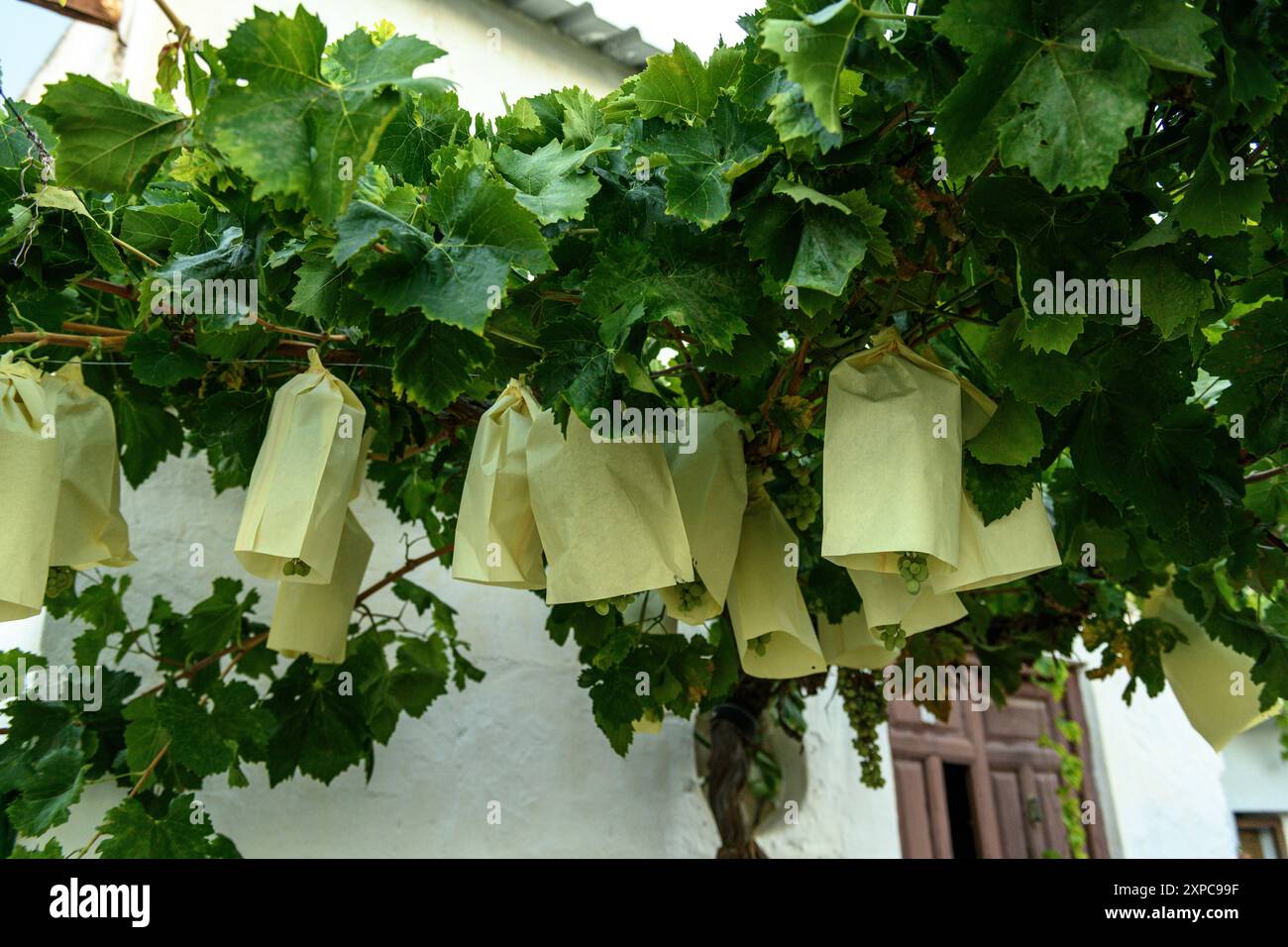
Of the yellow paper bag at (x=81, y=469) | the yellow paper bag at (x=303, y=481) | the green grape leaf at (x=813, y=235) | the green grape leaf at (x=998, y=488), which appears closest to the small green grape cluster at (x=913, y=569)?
the green grape leaf at (x=998, y=488)

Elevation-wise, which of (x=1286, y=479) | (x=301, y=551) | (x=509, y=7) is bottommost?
(x=301, y=551)

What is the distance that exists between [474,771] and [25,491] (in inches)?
73.9

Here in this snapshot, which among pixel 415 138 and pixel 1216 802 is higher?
pixel 415 138

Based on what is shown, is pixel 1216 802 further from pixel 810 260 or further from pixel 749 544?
pixel 810 260

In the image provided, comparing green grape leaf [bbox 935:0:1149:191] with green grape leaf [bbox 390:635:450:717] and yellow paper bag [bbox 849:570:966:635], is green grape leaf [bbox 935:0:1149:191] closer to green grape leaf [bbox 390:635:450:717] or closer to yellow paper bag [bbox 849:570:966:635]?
yellow paper bag [bbox 849:570:966:635]

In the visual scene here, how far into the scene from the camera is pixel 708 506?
5.45 ft

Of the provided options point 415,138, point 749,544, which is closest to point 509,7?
point 415,138

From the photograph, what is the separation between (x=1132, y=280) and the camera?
1.34m

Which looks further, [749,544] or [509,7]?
[509,7]

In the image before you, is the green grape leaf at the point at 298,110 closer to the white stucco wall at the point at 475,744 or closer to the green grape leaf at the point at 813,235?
the green grape leaf at the point at 813,235

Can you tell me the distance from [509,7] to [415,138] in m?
2.59

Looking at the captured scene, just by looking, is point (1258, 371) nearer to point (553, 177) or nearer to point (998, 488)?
point (998, 488)
